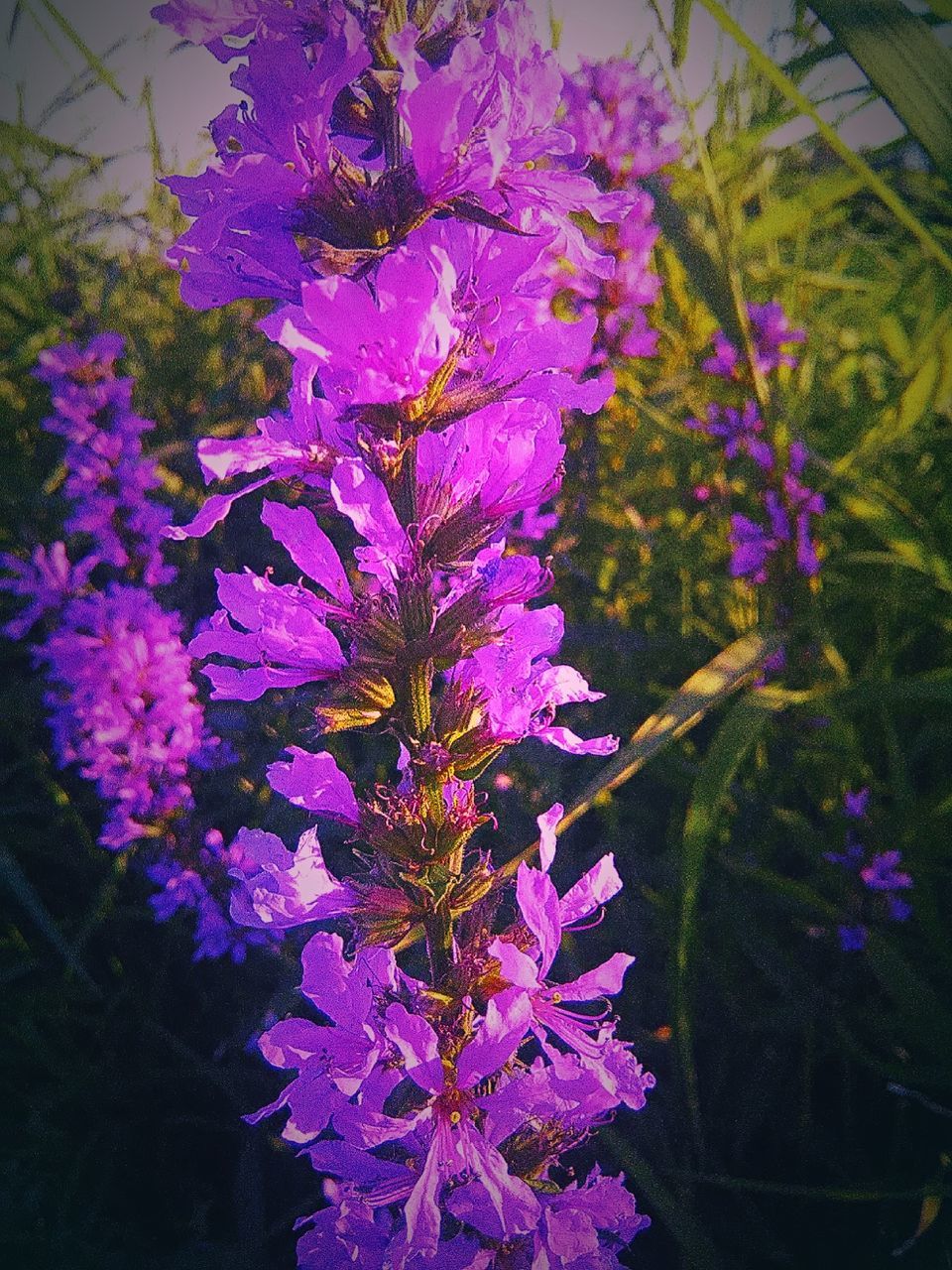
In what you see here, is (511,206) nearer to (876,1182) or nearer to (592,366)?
(876,1182)

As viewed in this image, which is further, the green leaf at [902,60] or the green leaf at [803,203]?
the green leaf at [803,203]

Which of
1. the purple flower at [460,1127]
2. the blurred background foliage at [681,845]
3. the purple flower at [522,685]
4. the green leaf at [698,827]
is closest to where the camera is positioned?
the purple flower at [460,1127]

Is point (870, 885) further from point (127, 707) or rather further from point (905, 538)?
point (127, 707)

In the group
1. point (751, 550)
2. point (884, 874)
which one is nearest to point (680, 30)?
point (751, 550)

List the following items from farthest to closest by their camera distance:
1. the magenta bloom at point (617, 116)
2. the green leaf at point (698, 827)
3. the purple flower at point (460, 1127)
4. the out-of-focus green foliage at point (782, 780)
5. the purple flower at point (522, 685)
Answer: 1. the magenta bloom at point (617, 116)
2. the out-of-focus green foliage at point (782, 780)
3. the green leaf at point (698, 827)
4. the purple flower at point (522, 685)
5. the purple flower at point (460, 1127)

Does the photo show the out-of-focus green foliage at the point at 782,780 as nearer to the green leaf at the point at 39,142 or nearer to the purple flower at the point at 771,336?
the purple flower at the point at 771,336

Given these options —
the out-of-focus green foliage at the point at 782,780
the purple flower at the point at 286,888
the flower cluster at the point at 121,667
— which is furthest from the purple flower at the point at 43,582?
the purple flower at the point at 286,888

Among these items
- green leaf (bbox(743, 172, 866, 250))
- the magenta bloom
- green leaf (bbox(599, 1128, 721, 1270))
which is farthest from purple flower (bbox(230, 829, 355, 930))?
the magenta bloom
